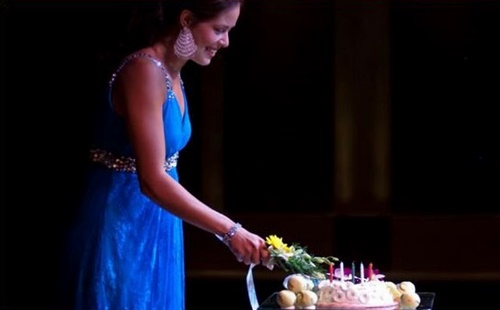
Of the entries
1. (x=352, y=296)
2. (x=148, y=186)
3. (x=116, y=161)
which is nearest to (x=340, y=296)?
(x=352, y=296)


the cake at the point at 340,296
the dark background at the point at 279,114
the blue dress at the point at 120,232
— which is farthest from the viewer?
the dark background at the point at 279,114

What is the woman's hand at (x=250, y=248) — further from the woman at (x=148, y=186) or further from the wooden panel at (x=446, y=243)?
the wooden panel at (x=446, y=243)

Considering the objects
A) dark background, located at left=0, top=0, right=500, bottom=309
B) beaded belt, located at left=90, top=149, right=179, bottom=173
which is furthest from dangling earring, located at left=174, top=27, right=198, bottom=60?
dark background, located at left=0, top=0, right=500, bottom=309

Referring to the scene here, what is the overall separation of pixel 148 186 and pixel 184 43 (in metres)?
0.33

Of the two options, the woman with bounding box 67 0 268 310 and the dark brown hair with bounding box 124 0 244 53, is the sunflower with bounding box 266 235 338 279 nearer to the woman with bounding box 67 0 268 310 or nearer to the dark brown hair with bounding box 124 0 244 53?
the woman with bounding box 67 0 268 310

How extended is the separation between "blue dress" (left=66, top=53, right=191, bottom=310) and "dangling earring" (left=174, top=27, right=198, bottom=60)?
8cm

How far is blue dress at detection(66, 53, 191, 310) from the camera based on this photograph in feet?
7.02

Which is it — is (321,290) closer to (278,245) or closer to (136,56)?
(278,245)

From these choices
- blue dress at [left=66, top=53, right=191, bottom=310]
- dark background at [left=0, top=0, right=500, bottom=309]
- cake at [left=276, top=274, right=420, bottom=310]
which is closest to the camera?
cake at [left=276, top=274, right=420, bottom=310]

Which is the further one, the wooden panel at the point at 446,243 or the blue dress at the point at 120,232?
the wooden panel at the point at 446,243

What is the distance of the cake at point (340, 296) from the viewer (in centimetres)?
198

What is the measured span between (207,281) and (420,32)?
77.3 inches

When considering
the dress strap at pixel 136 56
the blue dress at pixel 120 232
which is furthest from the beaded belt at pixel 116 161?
the dress strap at pixel 136 56

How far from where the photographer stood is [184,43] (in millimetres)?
2225
